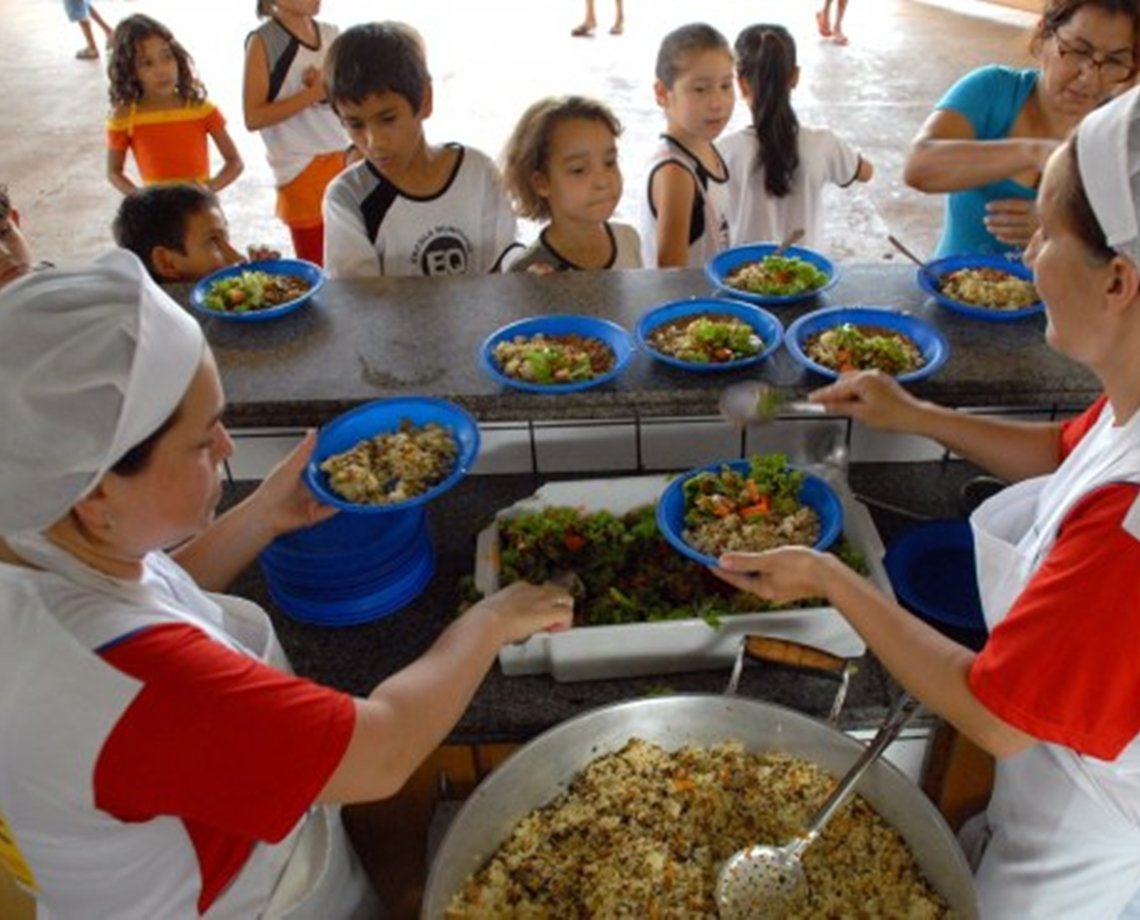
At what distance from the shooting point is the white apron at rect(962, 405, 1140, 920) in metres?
1.38

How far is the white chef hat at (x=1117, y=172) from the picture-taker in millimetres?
1115

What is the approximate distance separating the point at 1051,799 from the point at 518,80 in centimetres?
807

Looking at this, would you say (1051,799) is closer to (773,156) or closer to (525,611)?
(525,611)

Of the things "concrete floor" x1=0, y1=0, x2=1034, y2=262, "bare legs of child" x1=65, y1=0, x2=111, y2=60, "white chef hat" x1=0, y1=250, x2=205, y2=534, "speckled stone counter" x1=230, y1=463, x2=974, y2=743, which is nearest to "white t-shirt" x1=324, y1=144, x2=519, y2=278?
"speckled stone counter" x1=230, y1=463, x2=974, y2=743

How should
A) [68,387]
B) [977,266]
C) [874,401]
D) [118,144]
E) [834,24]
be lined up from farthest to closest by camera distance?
[834,24]
[118,144]
[977,266]
[874,401]
[68,387]

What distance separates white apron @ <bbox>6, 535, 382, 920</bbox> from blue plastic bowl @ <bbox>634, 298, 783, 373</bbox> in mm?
1014

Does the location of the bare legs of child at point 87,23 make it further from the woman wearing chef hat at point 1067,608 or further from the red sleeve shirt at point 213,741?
the woman wearing chef hat at point 1067,608

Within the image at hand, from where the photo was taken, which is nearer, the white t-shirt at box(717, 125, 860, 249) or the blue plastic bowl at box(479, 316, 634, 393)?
the blue plastic bowl at box(479, 316, 634, 393)

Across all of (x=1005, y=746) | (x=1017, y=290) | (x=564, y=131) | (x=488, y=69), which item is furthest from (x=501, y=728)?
(x=488, y=69)

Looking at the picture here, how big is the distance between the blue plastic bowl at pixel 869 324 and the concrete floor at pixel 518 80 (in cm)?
338

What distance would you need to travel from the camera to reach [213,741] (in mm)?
1061

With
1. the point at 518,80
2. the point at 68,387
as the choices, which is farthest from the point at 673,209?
the point at 518,80

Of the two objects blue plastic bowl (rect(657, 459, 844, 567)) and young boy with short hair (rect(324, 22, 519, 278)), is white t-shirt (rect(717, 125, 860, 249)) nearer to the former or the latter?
young boy with short hair (rect(324, 22, 519, 278))

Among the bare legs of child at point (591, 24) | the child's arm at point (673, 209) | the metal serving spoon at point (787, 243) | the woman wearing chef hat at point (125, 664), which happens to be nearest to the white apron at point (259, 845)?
the woman wearing chef hat at point (125, 664)
